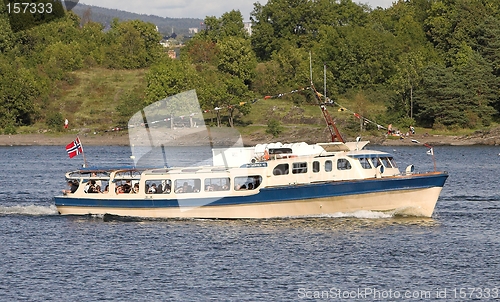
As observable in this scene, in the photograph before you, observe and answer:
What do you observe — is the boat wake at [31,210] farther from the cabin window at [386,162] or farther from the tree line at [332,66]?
the tree line at [332,66]

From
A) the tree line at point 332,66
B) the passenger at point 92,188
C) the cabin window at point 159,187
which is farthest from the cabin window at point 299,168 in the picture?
the tree line at point 332,66

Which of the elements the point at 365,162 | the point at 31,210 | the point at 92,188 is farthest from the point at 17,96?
the point at 365,162

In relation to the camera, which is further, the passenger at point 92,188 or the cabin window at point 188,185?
the passenger at point 92,188

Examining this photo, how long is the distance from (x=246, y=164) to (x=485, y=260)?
15813 millimetres

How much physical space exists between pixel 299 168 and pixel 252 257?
9493 millimetres

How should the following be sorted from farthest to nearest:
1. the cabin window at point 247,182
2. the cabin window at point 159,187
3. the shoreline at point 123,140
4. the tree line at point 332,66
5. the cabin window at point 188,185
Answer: the tree line at point 332,66 < the shoreline at point 123,140 < the cabin window at point 159,187 < the cabin window at point 188,185 < the cabin window at point 247,182

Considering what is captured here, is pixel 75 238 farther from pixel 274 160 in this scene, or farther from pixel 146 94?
pixel 146 94

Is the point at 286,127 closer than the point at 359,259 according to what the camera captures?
No

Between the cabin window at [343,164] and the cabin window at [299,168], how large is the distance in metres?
1.95

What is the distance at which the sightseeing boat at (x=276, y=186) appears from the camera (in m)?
53.6

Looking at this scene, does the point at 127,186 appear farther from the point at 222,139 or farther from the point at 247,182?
the point at 222,139

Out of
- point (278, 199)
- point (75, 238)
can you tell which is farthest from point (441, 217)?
point (75, 238)

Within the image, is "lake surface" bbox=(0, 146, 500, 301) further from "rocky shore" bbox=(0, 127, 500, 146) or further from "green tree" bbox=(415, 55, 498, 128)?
"green tree" bbox=(415, 55, 498, 128)

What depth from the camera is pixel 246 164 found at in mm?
55000
